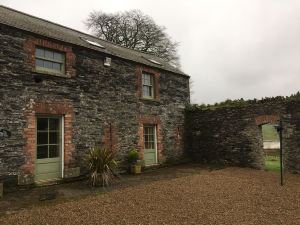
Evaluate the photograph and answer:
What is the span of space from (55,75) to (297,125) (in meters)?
10.0

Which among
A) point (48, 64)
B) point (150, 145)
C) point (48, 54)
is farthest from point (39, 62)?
point (150, 145)

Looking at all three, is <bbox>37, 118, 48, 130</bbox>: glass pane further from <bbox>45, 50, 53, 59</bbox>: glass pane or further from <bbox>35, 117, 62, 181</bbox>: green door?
<bbox>45, 50, 53, 59</bbox>: glass pane

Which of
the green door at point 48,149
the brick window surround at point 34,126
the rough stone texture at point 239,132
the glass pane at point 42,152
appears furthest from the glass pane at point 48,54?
the rough stone texture at point 239,132

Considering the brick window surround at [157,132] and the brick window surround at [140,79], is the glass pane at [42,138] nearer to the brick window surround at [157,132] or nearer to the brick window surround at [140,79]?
the brick window surround at [157,132]

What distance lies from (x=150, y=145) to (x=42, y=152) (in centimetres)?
566

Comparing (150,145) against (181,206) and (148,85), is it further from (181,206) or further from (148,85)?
(181,206)

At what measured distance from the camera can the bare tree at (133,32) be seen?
90.6 feet

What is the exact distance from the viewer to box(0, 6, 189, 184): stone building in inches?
336

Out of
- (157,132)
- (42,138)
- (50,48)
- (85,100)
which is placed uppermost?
(50,48)

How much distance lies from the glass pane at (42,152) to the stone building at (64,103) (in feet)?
0.11

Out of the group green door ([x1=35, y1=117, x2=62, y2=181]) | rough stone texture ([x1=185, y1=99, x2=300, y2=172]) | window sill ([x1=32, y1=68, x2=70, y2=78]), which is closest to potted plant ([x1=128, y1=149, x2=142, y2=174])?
green door ([x1=35, y1=117, x2=62, y2=181])

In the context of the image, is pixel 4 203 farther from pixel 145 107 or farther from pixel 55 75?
pixel 145 107

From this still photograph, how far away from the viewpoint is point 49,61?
9.80 m

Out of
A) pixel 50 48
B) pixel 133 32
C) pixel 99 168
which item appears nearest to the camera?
pixel 99 168
